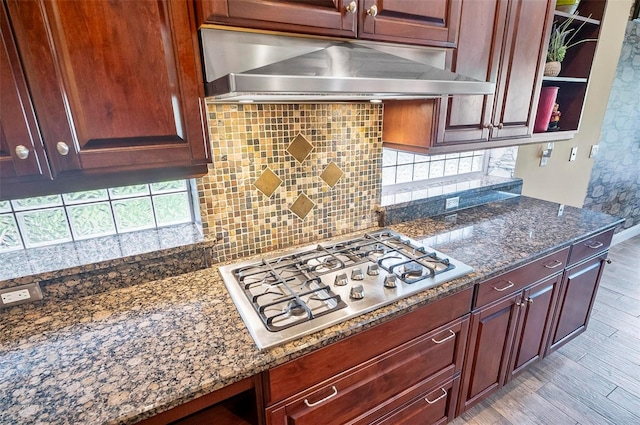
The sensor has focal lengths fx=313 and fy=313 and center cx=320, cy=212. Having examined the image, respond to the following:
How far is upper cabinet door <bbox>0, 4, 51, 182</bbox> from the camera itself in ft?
2.43

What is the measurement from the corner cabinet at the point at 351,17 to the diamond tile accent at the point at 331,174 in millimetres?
626

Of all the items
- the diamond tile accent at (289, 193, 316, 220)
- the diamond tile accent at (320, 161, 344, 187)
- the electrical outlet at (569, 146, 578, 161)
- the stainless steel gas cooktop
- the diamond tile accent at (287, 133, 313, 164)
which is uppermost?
the diamond tile accent at (287, 133, 313, 164)

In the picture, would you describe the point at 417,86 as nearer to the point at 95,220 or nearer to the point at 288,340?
the point at 288,340

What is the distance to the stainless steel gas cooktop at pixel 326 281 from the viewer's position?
3.40ft

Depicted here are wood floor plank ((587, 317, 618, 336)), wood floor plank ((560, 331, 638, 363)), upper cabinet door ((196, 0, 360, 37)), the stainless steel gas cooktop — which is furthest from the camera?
wood floor plank ((587, 317, 618, 336))

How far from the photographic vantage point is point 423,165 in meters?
2.14

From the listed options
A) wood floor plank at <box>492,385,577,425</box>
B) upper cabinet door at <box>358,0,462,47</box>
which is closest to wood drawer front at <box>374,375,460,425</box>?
wood floor plank at <box>492,385,577,425</box>

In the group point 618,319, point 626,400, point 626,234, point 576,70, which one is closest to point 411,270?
point 626,400

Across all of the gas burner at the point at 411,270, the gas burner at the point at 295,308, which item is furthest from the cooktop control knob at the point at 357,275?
the gas burner at the point at 295,308

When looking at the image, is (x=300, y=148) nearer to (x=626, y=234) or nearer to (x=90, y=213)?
(x=90, y=213)

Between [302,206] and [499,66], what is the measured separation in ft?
4.05

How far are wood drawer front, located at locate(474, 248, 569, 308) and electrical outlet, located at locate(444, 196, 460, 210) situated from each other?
0.61 metres

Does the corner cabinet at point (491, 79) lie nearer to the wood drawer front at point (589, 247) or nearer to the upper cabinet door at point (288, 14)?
the upper cabinet door at point (288, 14)

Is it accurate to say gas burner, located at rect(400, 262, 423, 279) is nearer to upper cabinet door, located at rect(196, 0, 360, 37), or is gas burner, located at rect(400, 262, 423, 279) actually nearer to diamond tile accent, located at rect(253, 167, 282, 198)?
diamond tile accent, located at rect(253, 167, 282, 198)
